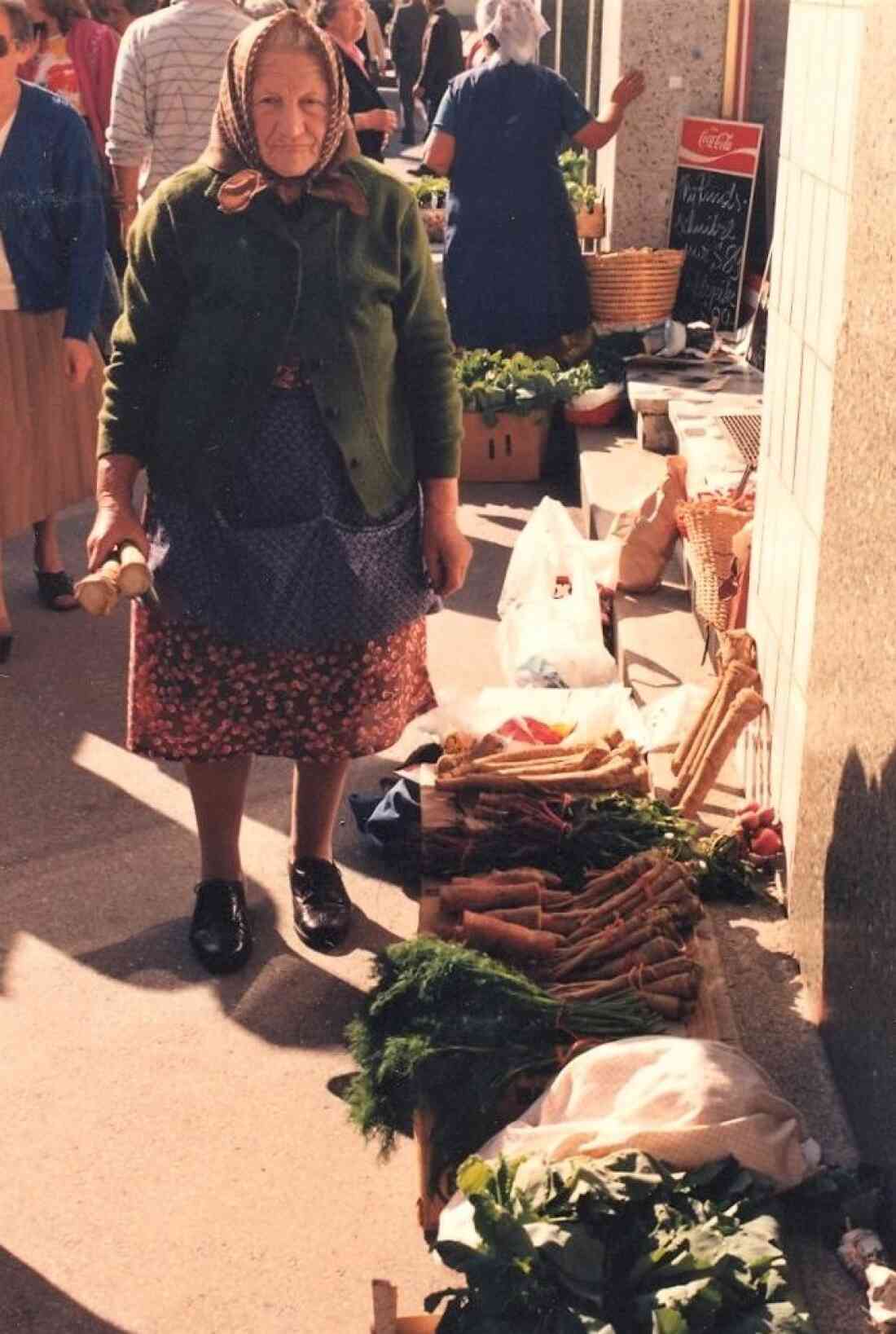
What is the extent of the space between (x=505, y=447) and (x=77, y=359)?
111 inches

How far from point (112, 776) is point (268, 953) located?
3.86 ft

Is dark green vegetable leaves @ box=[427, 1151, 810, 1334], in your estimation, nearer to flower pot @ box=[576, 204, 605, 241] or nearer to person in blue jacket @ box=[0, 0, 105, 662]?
person in blue jacket @ box=[0, 0, 105, 662]

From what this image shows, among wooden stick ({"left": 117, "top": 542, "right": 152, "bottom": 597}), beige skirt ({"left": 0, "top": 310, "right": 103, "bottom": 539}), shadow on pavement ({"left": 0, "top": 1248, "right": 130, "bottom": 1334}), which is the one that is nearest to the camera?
shadow on pavement ({"left": 0, "top": 1248, "right": 130, "bottom": 1334})

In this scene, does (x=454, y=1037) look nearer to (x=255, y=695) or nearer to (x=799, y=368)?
(x=255, y=695)

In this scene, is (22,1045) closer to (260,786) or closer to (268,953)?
(268,953)

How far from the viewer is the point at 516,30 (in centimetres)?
812

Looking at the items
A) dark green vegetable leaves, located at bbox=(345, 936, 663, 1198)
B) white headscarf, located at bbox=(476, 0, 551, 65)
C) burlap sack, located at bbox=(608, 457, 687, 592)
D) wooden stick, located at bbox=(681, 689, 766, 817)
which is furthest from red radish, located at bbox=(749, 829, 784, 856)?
white headscarf, located at bbox=(476, 0, 551, 65)

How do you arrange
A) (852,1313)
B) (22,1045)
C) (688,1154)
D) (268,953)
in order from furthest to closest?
(268,953) → (22,1045) → (688,1154) → (852,1313)

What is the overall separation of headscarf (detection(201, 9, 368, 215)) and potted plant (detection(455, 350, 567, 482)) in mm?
4259

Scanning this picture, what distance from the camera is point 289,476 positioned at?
381 centimetres

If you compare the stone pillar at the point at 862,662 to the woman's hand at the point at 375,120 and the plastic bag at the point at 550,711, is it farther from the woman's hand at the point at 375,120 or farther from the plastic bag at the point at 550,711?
the woman's hand at the point at 375,120

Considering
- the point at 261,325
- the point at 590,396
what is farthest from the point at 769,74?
the point at 261,325

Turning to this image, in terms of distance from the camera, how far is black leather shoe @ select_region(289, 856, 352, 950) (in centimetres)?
438

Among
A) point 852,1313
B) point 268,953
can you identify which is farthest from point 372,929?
point 852,1313
